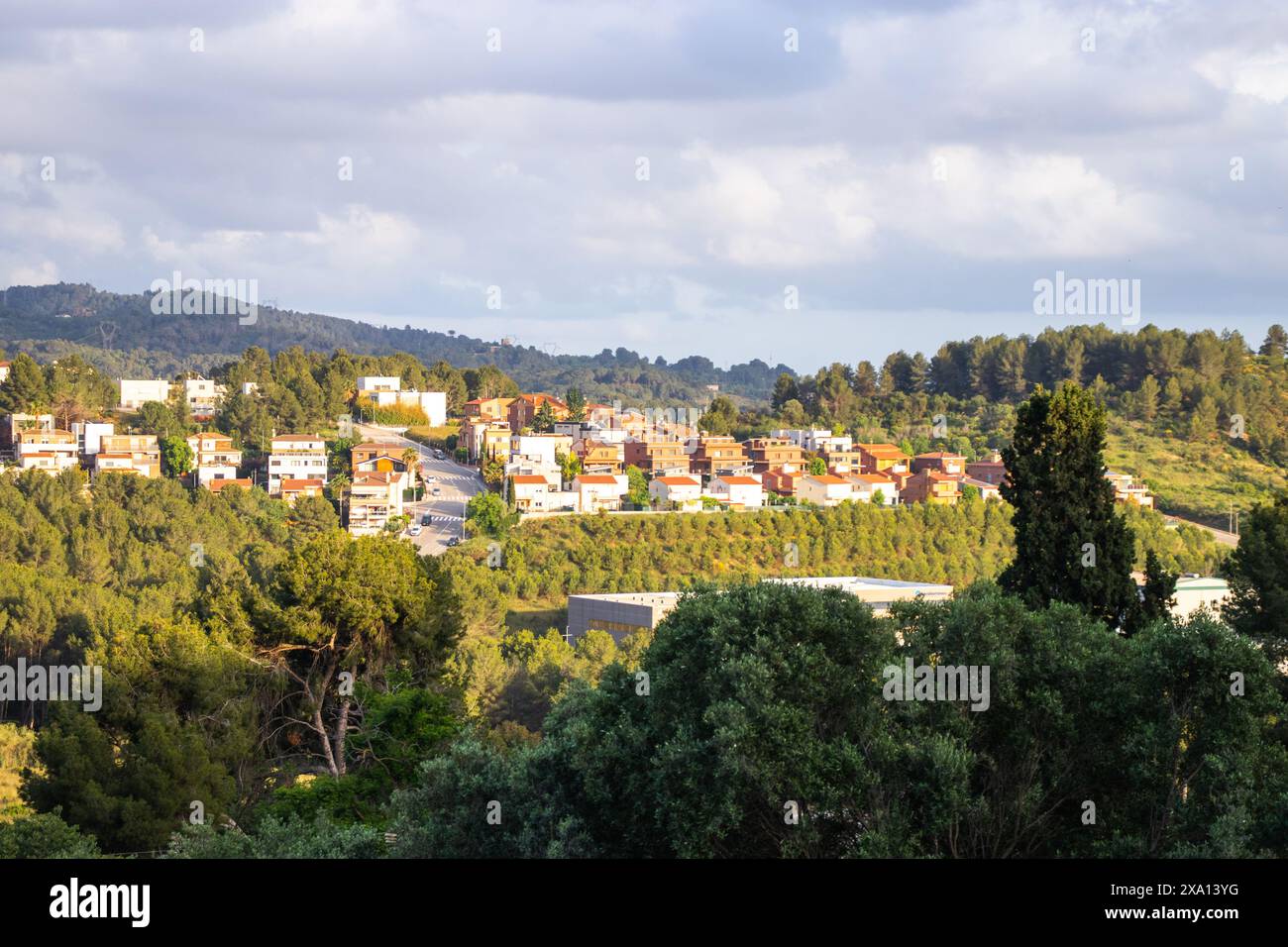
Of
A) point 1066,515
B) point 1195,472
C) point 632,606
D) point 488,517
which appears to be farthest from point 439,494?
point 1066,515

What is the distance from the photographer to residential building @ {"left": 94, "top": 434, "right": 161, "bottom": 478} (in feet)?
186

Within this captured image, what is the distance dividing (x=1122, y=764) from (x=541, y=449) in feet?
171

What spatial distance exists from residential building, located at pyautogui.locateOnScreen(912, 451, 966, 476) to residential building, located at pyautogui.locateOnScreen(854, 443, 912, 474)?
576mm

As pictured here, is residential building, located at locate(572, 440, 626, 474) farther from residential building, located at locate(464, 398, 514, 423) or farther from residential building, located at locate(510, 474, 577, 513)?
residential building, located at locate(464, 398, 514, 423)

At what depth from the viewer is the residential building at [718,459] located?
62.6 meters

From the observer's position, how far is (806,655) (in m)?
10.2

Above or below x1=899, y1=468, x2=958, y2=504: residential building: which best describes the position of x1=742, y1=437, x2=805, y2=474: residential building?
above

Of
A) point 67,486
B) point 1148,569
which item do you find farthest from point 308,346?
point 1148,569

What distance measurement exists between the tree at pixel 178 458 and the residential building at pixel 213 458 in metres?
0.31

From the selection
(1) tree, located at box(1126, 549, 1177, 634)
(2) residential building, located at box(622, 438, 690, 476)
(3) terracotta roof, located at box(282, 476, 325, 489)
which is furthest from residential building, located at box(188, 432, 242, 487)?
(1) tree, located at box(1126, 549, 1177, 634)

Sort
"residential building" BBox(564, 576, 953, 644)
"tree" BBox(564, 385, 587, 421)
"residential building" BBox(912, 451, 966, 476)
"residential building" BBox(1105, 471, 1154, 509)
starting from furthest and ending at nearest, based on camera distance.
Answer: "tree" BBox(564, 385, 587, 421)
"residential building" BBox(912, 451, 966, 476)
"residential building" BBox(1105, 471, 1154, 509)
"residential building" BBox(564, 576, 953, 644)

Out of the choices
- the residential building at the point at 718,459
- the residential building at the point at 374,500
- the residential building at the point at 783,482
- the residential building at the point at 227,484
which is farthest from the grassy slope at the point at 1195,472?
the residential building at the point at 227,484

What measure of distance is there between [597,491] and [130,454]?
19451 millimetres

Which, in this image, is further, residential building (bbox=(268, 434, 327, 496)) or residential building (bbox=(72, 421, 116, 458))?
residential building (bbox=(72, 421, 116, 458))
